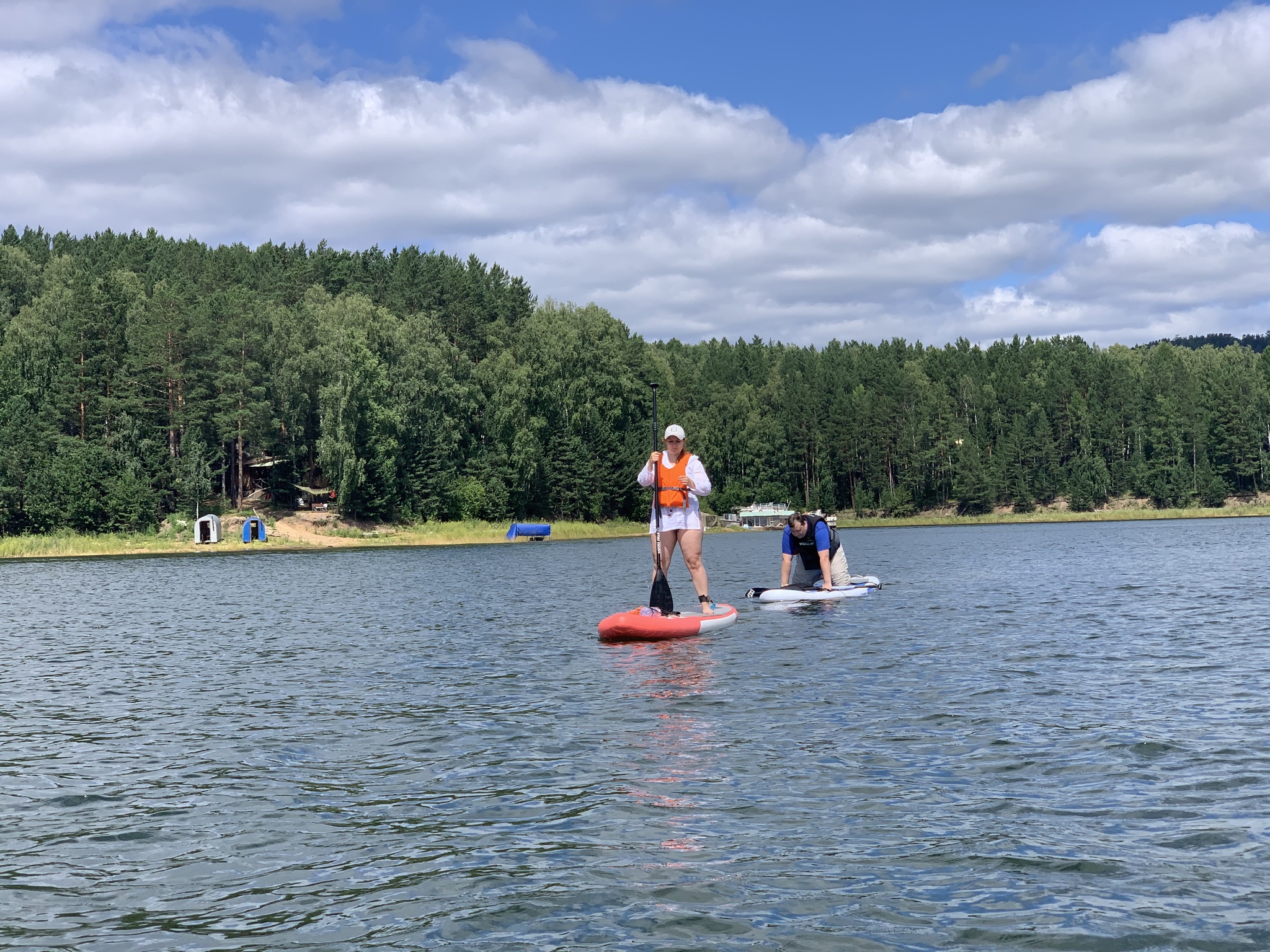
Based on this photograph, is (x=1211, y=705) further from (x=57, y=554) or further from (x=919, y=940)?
(x=57, y=554)

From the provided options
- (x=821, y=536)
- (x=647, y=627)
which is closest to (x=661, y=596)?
(x=647, y=627)

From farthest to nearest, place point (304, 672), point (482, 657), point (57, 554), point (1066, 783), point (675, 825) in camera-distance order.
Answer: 1. point (57, 554)
2. point (482, 657)
3. point (304, 672)
4. point (1066, 783)
5. point (675, 825)

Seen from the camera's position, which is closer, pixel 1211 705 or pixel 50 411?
pixel 1211 705

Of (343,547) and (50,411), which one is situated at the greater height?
(50,411)

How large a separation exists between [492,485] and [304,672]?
7970cm

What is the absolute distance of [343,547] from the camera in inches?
3214

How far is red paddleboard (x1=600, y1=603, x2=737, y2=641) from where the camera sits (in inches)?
802

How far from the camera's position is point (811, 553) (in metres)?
27.6

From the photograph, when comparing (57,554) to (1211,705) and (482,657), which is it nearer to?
(482,657)

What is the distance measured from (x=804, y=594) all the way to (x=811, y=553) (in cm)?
146

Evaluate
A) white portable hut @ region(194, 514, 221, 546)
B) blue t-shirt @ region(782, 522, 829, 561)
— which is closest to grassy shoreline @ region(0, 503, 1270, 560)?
white portable hut @ region(194, 514, 221, 546)

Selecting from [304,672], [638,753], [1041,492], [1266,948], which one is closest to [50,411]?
[304,672]

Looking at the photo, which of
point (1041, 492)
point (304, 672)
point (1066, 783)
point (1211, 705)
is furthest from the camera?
point (1041, 492)

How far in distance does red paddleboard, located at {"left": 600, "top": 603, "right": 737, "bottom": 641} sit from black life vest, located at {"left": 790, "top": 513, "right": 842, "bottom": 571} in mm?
5884
